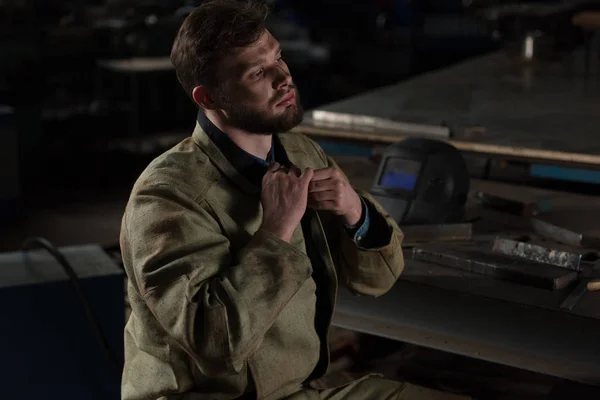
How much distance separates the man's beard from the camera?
1.54 metres

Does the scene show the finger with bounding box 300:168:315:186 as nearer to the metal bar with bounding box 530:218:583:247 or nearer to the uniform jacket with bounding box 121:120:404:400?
the uniform jacket with bounding box 121:120:404:400

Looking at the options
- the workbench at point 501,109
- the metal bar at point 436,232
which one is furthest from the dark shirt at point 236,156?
the workbench at point 501,109

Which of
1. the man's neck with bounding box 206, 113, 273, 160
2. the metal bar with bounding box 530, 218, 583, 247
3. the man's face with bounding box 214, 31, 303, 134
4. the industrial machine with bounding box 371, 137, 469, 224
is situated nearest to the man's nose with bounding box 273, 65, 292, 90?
the man's face with bounding box 214, 31, 303, 134

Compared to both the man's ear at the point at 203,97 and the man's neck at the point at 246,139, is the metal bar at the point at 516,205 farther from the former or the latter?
the man's ear at the point at 203,97

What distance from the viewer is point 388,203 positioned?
214cm

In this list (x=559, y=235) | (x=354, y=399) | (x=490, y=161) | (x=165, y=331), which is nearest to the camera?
(x=165, y=331)

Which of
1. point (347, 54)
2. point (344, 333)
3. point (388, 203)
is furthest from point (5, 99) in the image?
point (388, 203)

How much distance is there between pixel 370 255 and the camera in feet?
5.60

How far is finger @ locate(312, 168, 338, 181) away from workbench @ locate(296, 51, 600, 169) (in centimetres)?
142

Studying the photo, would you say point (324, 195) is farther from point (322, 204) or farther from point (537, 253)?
point (537, 253)

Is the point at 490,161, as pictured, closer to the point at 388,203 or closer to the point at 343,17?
the point at 388,203

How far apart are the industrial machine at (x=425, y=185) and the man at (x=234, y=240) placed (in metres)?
0.41

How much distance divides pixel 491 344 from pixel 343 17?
6787 millimetres

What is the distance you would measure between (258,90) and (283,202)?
0.20 m
